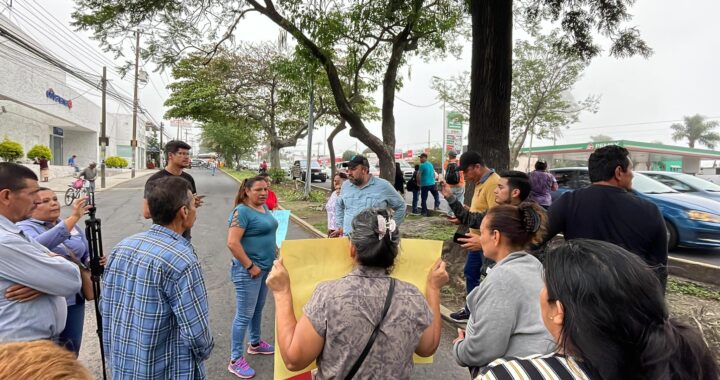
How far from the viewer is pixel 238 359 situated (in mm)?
3137

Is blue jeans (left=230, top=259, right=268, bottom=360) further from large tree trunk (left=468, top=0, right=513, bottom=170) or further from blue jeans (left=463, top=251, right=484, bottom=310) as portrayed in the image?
large tree trunk (left=468, top=0, right=513, bottom=170)

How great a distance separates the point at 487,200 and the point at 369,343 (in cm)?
296

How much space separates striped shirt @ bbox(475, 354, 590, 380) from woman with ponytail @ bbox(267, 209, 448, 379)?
0.52m

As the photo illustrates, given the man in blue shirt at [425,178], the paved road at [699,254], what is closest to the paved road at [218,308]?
the man in blue shirt at [425,178]

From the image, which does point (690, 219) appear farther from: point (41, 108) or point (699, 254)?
point (41, 108)

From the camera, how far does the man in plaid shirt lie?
5.90 feet

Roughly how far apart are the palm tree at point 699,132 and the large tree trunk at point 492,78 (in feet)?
181

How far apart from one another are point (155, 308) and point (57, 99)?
31873 mm

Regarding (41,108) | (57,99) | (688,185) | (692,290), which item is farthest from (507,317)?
(57,99)

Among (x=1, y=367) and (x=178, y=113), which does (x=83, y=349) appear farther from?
(x=178, y=113)

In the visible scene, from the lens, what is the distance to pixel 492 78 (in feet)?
17.4

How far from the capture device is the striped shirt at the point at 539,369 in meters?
0.96

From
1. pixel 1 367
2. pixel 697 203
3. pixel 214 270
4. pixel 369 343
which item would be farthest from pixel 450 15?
pixel 1 367

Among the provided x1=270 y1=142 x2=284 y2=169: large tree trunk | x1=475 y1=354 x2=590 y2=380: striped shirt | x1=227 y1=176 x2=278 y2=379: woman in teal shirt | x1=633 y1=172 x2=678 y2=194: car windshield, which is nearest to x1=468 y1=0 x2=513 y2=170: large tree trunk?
x1=227 y1=176 x2=278 y2=379: woman in teal shirt
